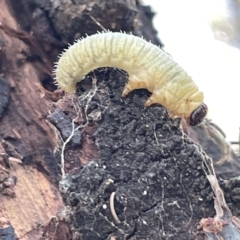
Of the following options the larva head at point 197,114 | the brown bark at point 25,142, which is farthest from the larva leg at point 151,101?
the brown bark at point 25,142

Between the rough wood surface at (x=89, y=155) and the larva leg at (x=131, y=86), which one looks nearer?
the rough wood surface at (x=89, y=155)

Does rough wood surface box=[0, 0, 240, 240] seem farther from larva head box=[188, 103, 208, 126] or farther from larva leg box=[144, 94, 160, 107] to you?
larva head box=[188, 103, 208, 126]

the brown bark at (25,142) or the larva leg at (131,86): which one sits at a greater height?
the larva leg at (131,86)

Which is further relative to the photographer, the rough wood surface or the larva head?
the larva head

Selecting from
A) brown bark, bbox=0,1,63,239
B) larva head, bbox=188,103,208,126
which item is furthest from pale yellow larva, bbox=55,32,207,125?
brown bark, bbox=0,1,63,239

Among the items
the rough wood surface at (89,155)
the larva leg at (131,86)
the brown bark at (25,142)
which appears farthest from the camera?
the larva leg at (131,86)

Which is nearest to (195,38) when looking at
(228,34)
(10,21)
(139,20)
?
(228,34)

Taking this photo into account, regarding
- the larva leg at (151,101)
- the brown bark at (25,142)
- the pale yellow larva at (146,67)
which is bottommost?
the brown bark at (25,142)

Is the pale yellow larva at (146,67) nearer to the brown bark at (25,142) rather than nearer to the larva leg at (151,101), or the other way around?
the larva leg at (151,101)

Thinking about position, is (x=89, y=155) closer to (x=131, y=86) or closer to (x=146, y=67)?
(x=131, y=86)

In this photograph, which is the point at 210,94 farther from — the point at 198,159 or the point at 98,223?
the point at 98,223
